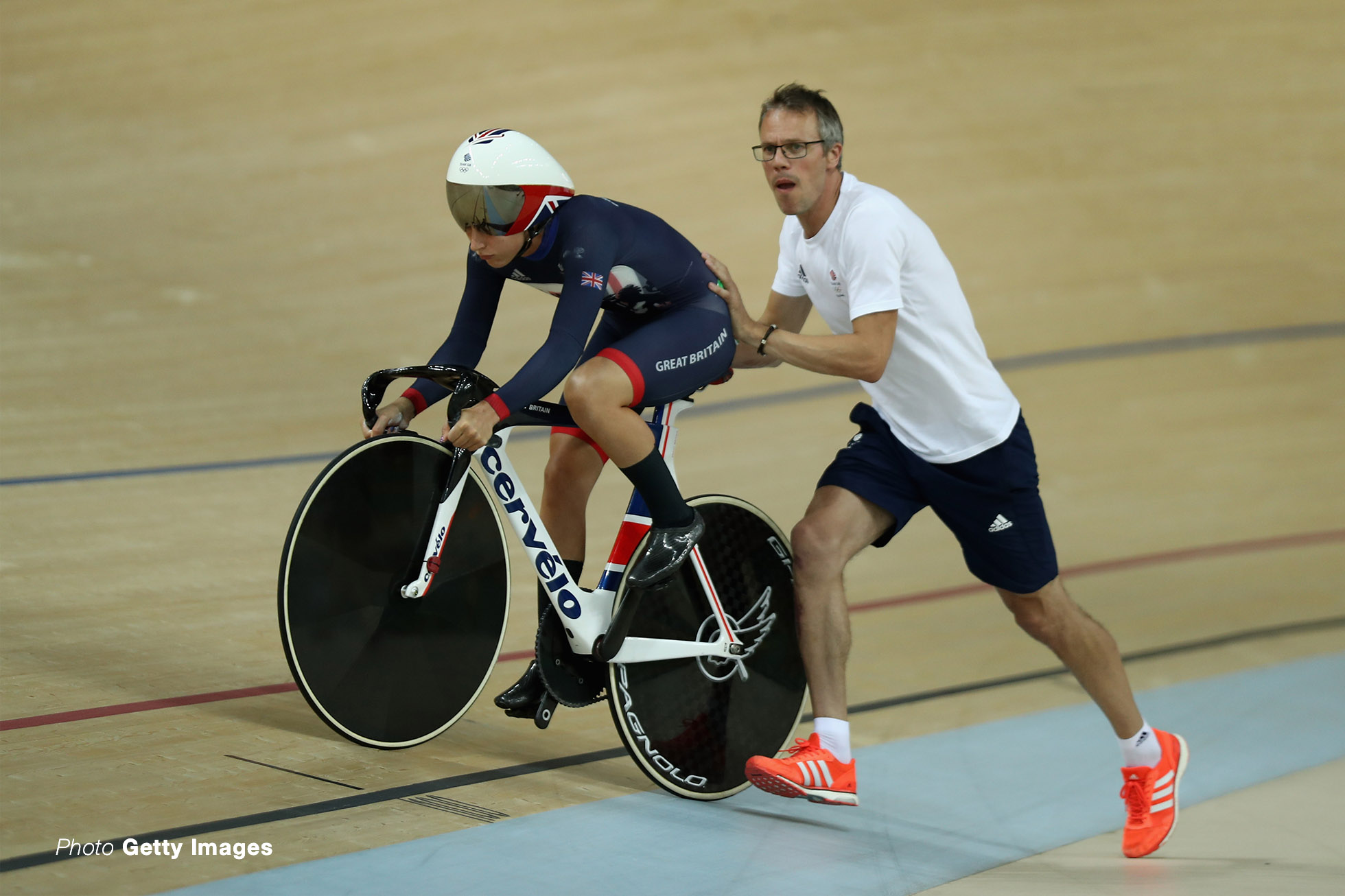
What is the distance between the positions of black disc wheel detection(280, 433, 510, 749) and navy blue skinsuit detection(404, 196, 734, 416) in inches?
6.5

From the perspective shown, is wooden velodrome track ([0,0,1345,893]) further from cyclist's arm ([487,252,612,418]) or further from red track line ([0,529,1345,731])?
cyclist's arm ([487,252,612,418])

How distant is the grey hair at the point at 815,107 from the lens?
237cm

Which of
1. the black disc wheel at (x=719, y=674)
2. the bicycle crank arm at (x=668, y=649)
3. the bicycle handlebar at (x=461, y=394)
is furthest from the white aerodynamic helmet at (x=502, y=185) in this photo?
the bicycle crank arm at (x=668, y=649)

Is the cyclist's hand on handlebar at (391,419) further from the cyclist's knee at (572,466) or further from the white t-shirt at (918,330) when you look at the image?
the white t-shirt at (918,330)

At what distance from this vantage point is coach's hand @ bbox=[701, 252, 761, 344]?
2.39 meters

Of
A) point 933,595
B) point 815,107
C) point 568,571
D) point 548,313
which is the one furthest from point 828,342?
point 548,313

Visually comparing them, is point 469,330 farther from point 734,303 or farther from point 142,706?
point 142,706

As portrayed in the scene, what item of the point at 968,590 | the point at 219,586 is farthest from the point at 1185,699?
the point at 219,586

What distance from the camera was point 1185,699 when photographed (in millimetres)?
3250

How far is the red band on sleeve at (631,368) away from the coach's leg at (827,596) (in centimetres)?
40

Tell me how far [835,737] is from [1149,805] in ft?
Result: 1.96

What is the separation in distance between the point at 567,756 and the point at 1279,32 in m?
8.50

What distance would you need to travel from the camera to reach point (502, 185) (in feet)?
7.07

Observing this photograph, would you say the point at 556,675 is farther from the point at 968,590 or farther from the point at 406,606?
the point at 968,590
